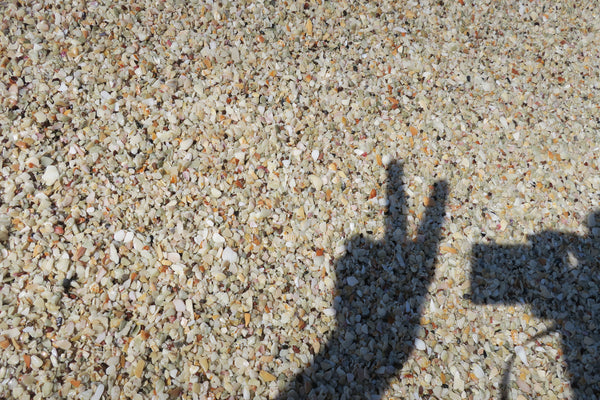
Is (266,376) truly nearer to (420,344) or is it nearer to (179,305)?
(179,305)

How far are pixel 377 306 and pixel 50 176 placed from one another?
2.20m

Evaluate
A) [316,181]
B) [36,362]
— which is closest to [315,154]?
[316,181]

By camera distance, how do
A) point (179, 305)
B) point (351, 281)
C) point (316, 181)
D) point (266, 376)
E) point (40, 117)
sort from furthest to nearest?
point (316, 181), point (40, 117), point (351, 281), point (179, 305), point (266, 376)

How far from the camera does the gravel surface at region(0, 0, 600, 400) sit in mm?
2521

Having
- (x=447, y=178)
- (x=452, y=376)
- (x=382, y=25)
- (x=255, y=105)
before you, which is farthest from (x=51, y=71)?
(x=452, y=376)

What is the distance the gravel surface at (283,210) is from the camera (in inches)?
99.3

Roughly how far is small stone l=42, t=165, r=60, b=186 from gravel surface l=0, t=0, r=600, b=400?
16 millimetres

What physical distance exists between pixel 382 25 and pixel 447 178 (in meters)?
1.59

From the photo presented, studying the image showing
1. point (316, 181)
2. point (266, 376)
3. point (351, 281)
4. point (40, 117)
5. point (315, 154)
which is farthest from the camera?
point (315, 154)

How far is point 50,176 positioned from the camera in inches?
110

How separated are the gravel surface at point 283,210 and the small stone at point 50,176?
0.02 m

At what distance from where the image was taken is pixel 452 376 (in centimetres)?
266

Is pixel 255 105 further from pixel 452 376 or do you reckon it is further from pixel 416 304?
pixel 452 376

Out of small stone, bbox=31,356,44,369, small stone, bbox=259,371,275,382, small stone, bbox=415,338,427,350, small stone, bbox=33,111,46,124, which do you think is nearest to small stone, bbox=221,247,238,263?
small stone, bbox=259,371,275,382
